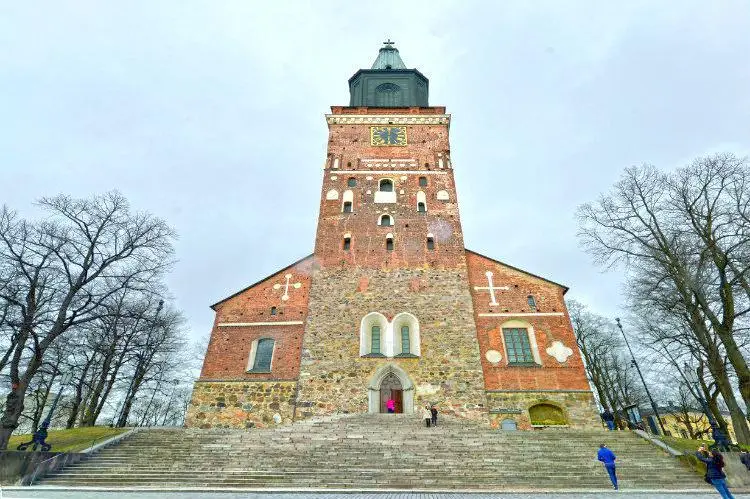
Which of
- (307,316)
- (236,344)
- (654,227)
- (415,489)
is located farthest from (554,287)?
(236,344)

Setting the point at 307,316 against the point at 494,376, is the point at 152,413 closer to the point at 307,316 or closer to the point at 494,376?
the point at 307,316

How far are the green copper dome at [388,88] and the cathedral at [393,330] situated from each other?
761 centimetres

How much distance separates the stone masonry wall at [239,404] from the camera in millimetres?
18312

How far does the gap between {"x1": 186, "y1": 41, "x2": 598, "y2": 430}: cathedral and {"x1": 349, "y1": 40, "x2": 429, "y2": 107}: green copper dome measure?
300 inches

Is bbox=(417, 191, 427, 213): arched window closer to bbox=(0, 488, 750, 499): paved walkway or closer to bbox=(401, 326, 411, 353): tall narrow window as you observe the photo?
bbox=(401, 326, 411, 353): tall narrow window

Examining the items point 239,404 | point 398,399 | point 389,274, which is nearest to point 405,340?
point 398,399

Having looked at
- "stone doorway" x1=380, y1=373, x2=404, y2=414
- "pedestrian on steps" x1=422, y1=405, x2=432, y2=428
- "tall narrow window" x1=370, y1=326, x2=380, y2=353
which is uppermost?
"tall narrow window" x1=370, y1=326, x2=380, y2=353

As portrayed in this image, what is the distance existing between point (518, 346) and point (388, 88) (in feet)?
71.0

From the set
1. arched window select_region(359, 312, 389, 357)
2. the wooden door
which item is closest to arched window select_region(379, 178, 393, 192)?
arched window select_region(359, 312, 389, 357)

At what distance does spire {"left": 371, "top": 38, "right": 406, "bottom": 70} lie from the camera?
34.9 meters

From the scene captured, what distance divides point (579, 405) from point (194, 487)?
50.1 ft

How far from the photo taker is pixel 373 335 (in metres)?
21.1

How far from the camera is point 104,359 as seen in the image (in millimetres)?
26328

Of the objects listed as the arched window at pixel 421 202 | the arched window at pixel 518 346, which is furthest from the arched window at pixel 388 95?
the arched window at pixel 518 346
